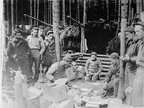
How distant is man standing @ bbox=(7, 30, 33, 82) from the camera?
9.05 ft

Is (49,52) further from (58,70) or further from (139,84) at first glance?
(139,84)

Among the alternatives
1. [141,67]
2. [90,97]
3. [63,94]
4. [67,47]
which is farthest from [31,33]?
[141,67]

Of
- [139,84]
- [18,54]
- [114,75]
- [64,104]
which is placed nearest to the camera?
[139,84]

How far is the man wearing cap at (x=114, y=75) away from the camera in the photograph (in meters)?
2.64

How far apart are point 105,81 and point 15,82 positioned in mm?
987

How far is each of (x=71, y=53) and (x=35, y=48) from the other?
0.44m

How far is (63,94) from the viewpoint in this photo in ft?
8.54

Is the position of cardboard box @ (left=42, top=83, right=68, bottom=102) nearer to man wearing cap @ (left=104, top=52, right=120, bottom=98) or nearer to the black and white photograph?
the black and white photograph

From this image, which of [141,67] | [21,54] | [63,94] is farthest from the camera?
[21,54]

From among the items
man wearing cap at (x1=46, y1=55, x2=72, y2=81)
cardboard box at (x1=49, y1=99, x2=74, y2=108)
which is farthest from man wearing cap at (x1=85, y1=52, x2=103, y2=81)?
cardboard box at (x1=49, y1=99, x2=74, y2=108)

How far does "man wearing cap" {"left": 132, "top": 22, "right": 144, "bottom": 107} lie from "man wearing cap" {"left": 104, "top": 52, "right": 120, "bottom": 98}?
22cm

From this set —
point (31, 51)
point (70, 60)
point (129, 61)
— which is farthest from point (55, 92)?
point (129, 61)

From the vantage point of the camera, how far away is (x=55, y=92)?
258cm

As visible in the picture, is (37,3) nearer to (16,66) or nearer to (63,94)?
(16,66)
